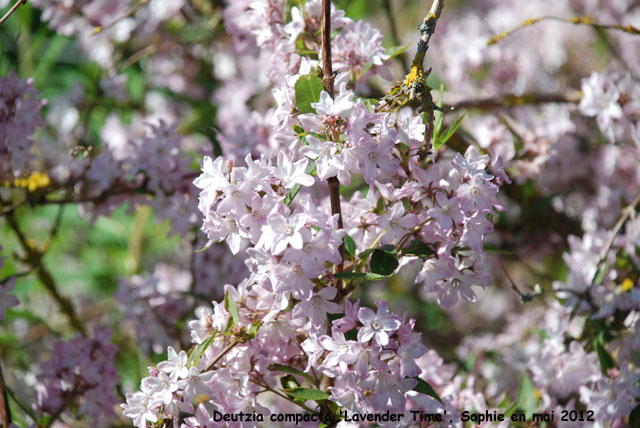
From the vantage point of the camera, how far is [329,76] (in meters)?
0.82

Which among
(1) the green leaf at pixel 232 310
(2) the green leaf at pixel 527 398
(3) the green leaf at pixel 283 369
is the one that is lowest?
(2) the green leaf at pixel 527 398

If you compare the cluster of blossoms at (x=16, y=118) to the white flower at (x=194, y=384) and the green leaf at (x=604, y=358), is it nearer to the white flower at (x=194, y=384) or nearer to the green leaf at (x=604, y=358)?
the white flower at (x=194, y=384)

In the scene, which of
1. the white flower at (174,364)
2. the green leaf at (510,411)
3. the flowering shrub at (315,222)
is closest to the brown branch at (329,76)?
the flowering shrub at (315,222)

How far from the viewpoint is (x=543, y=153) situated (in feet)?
4.35

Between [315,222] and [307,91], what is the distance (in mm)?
189

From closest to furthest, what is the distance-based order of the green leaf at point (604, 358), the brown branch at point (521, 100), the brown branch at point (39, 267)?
the green leaf at point (604, 358)
the brown branch at point (39, 267)
the brown branch at point (521, 100)

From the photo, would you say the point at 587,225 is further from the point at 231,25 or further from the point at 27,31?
the point at 27,31

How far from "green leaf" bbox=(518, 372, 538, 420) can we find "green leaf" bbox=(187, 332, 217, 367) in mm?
629

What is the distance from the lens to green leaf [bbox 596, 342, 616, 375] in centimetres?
108

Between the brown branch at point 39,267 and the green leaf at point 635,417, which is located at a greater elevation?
the brown branch at point 39,267

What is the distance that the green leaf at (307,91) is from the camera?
31.7 inches

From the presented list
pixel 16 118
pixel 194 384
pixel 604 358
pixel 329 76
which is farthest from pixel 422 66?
pixel 16 118

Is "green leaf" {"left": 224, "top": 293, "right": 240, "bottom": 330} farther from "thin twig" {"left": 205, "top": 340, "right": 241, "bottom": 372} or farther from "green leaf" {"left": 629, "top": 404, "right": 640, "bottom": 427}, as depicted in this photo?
"green leaf" {"left": 629, "top": 404, "right": 640, "bottom": 427}

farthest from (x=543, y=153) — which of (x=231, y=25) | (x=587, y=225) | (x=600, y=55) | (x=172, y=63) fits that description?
(x=172, y=63)
